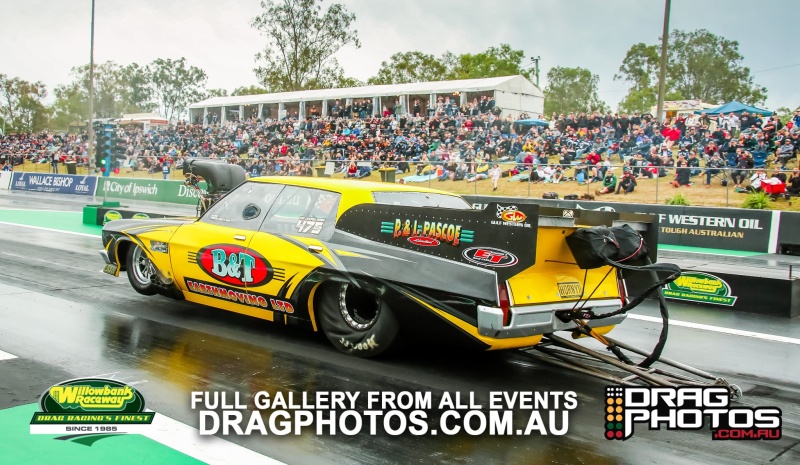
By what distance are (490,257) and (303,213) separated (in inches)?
79.1

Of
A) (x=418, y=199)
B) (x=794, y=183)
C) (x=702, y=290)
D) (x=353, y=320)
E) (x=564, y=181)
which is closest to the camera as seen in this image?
(x=353, y=320)

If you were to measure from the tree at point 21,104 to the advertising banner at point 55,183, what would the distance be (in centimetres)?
6173

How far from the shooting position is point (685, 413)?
4734 millimetres

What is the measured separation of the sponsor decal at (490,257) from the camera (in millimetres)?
5090

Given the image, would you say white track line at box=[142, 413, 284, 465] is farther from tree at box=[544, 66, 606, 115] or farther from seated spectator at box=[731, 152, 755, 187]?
tree at box=[544, 66, 606, 115]

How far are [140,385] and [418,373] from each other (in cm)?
204

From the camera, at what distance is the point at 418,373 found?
5.62 meters

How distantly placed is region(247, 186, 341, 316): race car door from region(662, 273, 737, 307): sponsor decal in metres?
5.34

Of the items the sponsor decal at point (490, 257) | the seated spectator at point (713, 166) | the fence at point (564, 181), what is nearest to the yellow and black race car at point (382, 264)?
the sponsor decal at point (490, 257)

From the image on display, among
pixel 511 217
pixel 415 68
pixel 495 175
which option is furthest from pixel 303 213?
pixel 415 68

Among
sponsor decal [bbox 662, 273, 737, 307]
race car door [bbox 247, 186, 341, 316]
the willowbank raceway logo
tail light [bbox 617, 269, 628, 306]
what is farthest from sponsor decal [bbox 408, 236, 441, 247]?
sponsor decal [bbox 662, 273, 737, 307]

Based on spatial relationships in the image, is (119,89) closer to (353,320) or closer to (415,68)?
(415,68)

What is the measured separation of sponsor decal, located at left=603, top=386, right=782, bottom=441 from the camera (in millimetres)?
4566

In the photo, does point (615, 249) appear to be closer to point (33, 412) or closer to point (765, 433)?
point (765, 433)
